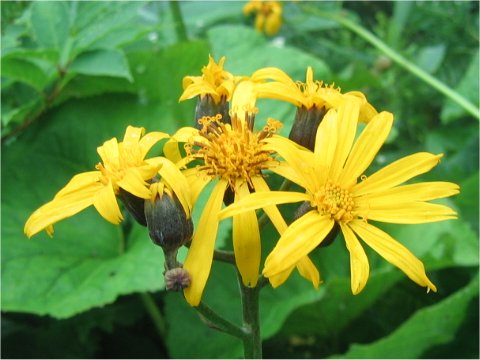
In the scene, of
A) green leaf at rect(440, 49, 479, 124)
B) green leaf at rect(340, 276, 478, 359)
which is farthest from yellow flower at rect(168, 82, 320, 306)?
green leaf at rect(440, 49, 479, 124)

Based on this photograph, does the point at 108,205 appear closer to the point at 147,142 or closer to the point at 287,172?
the point at 147,142

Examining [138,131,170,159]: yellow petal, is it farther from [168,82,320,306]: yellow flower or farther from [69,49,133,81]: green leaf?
[69,49,133,81]: green leaf

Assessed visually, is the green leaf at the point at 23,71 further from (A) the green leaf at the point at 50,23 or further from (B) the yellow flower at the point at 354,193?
(B) the yellow flower at the point at 354,193

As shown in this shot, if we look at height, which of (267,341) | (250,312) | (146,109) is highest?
(250,312)

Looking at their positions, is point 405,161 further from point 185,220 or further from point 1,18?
point 1,18

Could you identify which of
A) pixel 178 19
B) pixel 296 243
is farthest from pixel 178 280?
pixel 178 19

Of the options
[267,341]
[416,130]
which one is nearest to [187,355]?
[267,341]

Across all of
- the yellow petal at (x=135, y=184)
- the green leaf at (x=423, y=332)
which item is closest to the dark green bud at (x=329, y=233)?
the yellow petal at (x=135, y=184)
